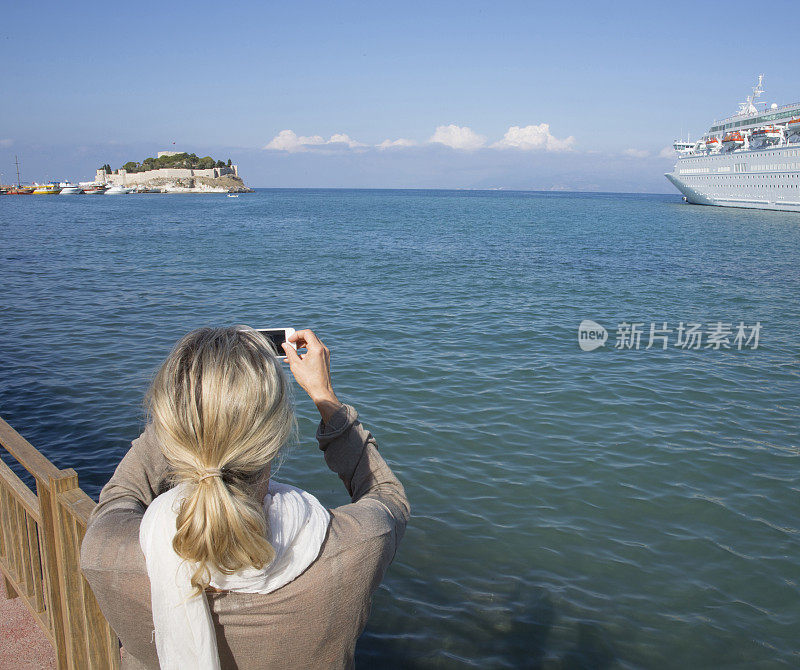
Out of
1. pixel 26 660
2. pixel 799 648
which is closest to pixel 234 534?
pixel 26 660

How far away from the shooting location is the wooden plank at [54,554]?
2508 mm

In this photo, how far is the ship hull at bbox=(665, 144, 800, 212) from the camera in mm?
60906

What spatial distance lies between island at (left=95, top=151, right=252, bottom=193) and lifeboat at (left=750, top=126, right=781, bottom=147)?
118 m

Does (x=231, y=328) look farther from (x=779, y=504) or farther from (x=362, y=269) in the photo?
(x=362, y=269)

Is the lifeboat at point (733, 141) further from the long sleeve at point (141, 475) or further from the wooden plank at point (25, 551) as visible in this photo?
the long sleeve at point (141, 475)

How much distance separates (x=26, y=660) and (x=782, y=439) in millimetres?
9154

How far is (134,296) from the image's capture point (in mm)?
18359

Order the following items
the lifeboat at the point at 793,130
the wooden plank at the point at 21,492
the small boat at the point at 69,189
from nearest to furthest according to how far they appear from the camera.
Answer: the wooden plank at the point at 21,492
the lifeboat at the point at 793,130
the small boat at the point at 69,189

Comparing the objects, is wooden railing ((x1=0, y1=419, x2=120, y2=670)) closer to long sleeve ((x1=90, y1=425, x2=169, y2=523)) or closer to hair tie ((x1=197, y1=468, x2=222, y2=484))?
long sleeve ((x1=90, y1=425, x2=169, y2=523))

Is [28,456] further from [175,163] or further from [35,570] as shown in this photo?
[175,163]

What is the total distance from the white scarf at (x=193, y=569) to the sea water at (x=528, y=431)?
57 centimetres

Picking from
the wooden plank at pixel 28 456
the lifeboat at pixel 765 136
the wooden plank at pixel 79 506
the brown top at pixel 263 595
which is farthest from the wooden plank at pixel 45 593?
the lifeboat at pixel 765 136

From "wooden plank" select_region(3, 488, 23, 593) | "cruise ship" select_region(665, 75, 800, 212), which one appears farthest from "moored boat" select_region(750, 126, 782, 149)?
"wooden plank" select_region(3, 488, 23, 593)

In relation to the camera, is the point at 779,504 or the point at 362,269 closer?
the point at 779,504
